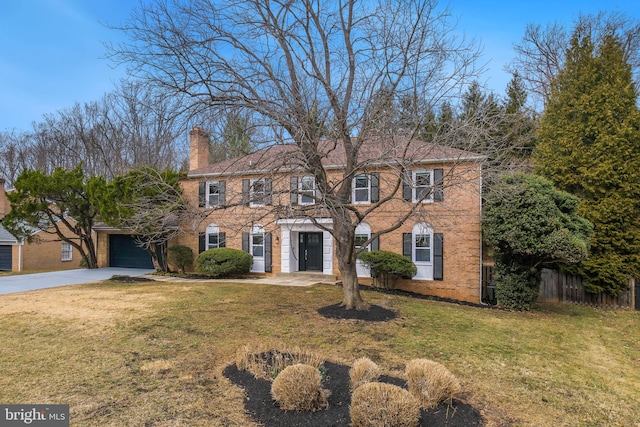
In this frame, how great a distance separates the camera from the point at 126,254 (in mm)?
19641

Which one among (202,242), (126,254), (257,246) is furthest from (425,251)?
(126,254)

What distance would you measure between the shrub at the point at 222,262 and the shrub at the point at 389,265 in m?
5.30

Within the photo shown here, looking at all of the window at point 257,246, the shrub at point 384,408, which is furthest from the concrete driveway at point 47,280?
the shrub at point 384,408

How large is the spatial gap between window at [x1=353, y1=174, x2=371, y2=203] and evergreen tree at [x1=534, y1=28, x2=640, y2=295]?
624 cm

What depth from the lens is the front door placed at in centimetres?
1559

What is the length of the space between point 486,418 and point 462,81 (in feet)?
19.7

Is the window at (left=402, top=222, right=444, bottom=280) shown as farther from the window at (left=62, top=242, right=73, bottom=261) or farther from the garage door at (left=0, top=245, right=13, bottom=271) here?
the garage door at (left=0, top=245, right=13, bottom=271)

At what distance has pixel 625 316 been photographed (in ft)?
33.4

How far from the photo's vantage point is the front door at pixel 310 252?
1559 centimetres

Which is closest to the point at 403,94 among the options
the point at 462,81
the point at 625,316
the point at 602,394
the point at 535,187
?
the point at 462,81

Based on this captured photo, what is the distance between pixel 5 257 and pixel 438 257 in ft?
81.1

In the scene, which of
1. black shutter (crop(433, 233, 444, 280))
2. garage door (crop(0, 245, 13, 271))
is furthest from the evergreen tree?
garage door (crop(0, 245, 13, 271))

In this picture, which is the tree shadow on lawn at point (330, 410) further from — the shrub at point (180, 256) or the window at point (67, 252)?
the window at point (67, 252)

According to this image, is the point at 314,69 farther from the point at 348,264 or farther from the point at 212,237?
the point at 212,237
